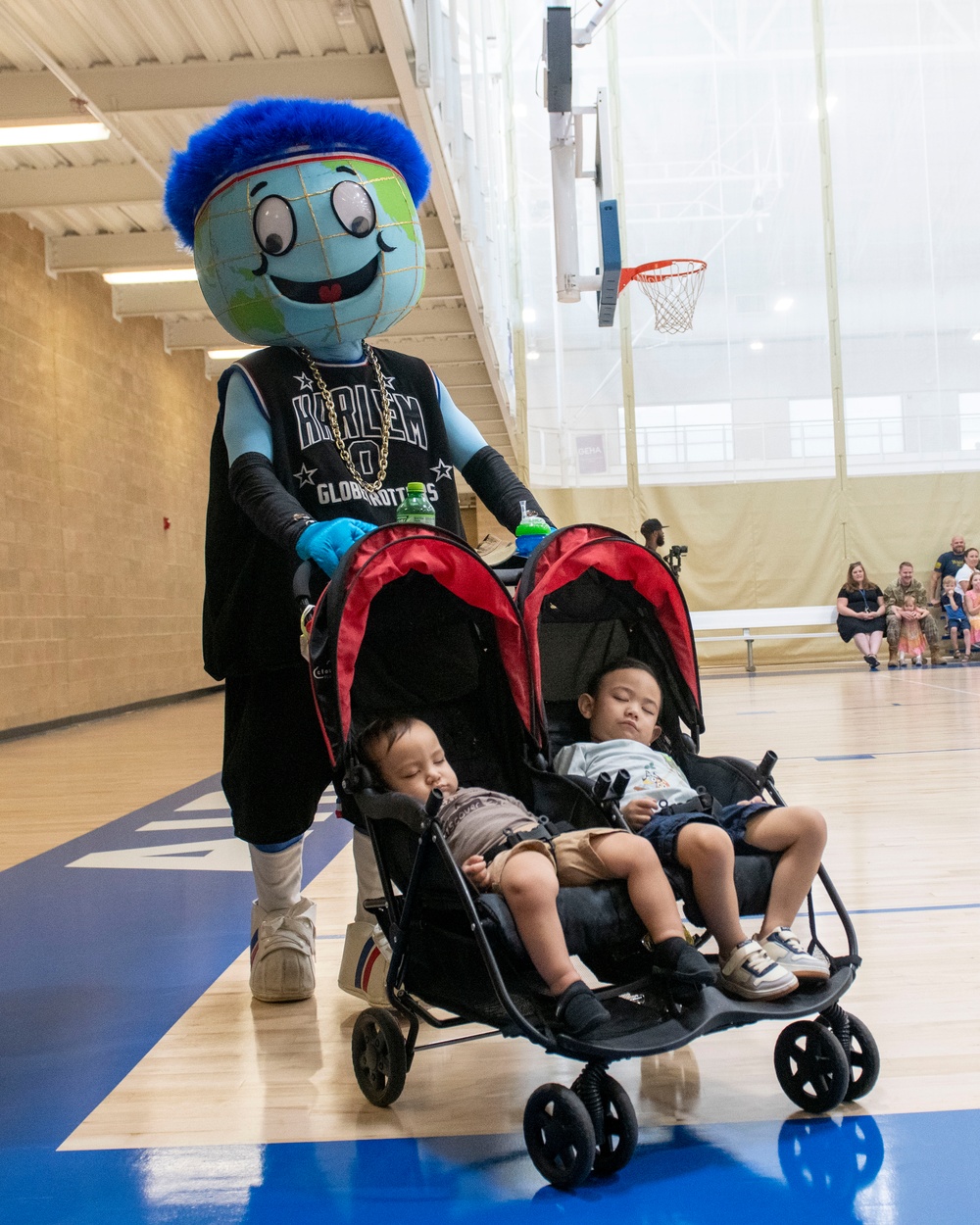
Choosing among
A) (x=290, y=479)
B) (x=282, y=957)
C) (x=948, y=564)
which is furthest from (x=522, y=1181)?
(x=948, y=564)

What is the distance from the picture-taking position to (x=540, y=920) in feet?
5.25

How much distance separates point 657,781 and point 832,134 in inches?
566

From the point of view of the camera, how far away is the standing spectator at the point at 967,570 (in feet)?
41.1

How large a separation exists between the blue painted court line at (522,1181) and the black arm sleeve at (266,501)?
0.97 metres

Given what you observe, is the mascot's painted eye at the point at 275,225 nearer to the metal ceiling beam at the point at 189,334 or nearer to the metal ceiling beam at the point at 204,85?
the metal ceiling beam at the point at 204,85

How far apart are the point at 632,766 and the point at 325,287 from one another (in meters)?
1.09

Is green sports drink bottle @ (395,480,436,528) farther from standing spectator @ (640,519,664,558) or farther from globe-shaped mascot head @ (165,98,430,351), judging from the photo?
standing spectator @ (640,519,664,558)

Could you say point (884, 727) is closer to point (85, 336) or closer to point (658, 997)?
point (658, 997)

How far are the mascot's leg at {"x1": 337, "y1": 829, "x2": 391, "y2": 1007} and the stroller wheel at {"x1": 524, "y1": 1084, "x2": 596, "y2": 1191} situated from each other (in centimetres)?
64

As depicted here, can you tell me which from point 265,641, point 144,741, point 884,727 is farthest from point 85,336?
point 265,641

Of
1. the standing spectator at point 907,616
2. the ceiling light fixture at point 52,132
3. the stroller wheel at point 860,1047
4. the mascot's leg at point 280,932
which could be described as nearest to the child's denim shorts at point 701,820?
the stroller wheel at point 860,1047

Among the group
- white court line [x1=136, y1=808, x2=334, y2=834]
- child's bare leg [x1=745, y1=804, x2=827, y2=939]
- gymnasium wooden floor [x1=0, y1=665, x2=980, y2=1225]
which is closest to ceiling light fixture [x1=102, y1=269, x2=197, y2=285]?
white court line [x1=136, y1=808, x2=334, y2=834]

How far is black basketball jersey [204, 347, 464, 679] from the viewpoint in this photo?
2.31 m

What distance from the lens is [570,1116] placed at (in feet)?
4.96
